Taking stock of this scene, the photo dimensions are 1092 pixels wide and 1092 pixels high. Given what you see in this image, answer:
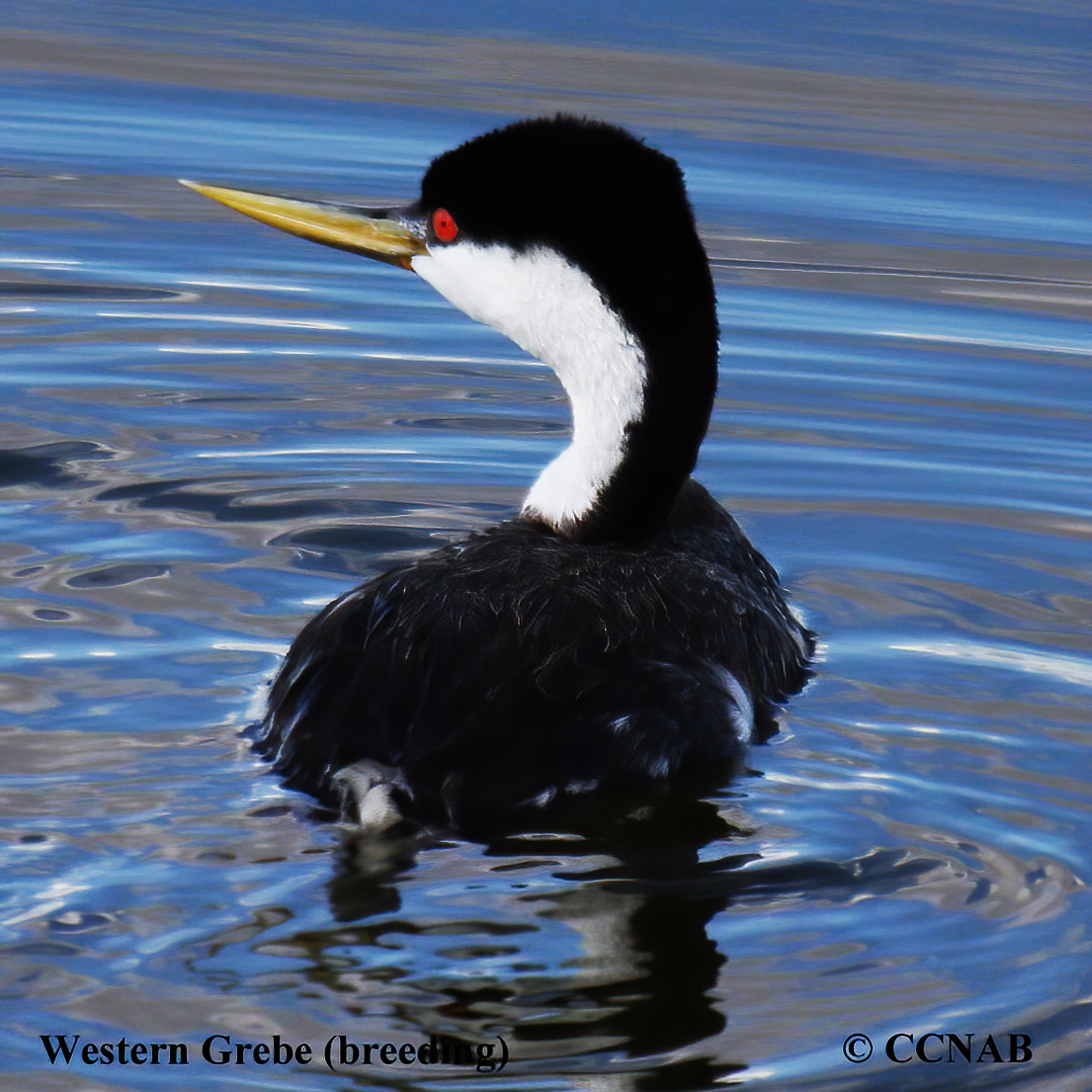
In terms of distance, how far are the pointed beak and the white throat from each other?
12.6 inches

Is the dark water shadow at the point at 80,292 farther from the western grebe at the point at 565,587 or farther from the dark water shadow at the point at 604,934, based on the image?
the dark water shadow at the point at 604,934

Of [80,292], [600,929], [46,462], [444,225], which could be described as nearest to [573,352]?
[444,225]

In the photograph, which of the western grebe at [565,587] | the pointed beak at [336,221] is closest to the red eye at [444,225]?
the western grebe at [565,587]

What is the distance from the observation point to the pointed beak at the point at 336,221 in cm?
505

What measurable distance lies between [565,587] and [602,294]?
72 centimetres

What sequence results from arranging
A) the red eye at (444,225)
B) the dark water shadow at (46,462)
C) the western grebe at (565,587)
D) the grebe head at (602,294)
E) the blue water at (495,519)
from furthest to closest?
1. the dark water shadow at (46,462)
2. the red eye at (444,225)
3. the grebe head at (602,294)
4. the western grebe at (565,587)
5. the blue water at (495,519)

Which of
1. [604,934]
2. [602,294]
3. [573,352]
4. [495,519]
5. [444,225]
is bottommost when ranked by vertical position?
[604,934]

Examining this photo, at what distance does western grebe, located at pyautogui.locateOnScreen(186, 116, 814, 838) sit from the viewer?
378 cm

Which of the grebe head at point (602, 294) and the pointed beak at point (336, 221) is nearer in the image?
the grebe head at point (602, 294)

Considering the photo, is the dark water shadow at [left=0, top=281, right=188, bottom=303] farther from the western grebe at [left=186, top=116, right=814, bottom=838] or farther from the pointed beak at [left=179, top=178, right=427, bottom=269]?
the western grebe at [left=186, top=116, right=814, bottom=838]

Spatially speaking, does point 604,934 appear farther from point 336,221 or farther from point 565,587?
point 336,221

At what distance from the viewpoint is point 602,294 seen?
4.42 metres

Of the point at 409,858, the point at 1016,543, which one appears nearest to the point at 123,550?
the point at 409,858

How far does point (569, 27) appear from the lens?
13.6 meters
